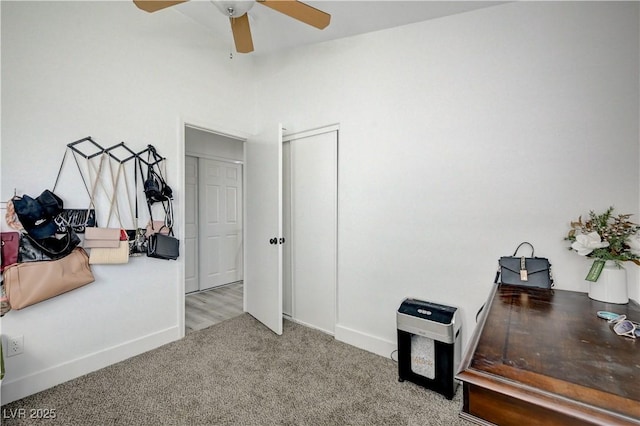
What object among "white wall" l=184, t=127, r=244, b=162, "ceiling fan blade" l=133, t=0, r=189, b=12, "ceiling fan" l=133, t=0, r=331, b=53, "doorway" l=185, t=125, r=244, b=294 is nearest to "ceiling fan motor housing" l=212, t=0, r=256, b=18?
"ceiling fan" l=133, t=0, r=331, b=53

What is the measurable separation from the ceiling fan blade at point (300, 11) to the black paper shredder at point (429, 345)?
1.97 metres

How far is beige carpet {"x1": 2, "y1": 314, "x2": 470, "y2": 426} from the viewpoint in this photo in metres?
1.65

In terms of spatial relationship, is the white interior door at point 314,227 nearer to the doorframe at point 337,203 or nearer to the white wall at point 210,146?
the doorframe at point 337,203

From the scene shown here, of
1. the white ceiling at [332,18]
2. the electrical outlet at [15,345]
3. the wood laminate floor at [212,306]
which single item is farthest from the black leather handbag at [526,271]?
the electrical outlet at [15,345]

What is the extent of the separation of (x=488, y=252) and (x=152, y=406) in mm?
2345

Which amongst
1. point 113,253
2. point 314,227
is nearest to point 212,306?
point 113,253

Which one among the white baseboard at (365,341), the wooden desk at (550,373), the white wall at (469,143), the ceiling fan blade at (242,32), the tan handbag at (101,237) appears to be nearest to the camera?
the wooden desk at (550,373)

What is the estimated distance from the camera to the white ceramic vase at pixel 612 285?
4.36 ft

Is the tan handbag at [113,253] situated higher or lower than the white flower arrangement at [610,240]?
lower

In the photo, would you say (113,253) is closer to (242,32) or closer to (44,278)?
(44,278)

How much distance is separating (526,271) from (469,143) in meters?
0.89

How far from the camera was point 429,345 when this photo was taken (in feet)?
6.22

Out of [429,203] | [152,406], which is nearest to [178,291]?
[152,406]

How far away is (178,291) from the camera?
2.62m
